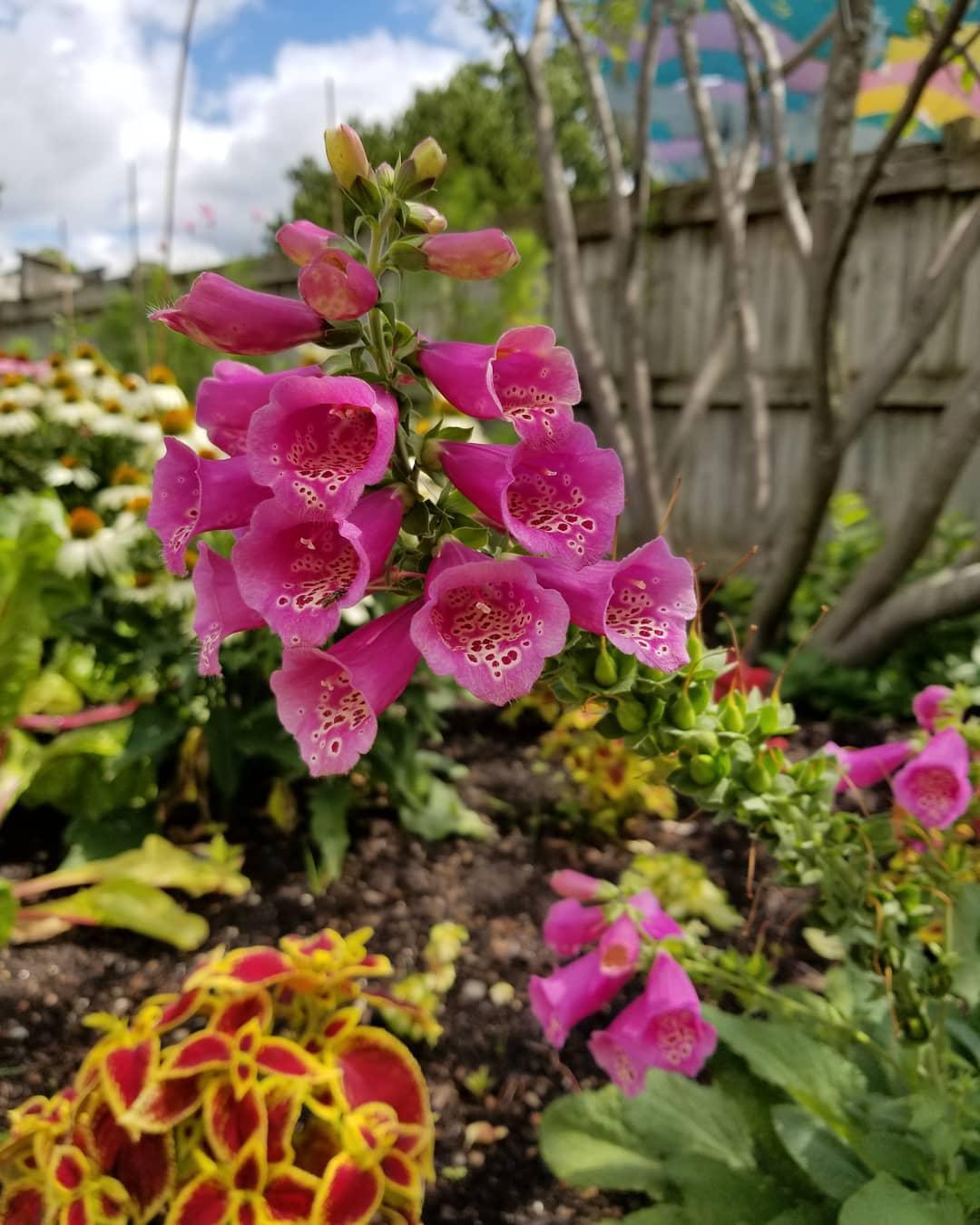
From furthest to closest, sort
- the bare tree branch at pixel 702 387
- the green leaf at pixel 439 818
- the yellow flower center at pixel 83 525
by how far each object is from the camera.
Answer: the bare tree branch at pixel 702 387 → the yellow flower center at pixel 83 525 → the green leaf at pixel 439 818

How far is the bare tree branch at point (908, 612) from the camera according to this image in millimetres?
3156

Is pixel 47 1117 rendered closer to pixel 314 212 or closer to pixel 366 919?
pixel 366 919

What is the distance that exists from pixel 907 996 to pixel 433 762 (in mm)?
1697

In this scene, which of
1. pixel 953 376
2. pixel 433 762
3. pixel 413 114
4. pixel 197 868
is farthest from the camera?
pixel 413 114

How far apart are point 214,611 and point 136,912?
1.57 m

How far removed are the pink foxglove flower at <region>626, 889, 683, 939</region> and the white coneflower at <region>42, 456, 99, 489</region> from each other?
2631mm

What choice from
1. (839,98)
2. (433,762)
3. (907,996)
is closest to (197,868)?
(433,762)

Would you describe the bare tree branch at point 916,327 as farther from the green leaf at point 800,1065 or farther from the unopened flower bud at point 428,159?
the unopened flower bud at point 428,159

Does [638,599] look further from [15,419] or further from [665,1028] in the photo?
[15,419]

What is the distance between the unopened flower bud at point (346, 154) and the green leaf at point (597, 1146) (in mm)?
1375

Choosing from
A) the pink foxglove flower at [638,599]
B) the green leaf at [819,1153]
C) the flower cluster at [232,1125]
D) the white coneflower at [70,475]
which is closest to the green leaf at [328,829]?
the flower cluster at [232,1125]

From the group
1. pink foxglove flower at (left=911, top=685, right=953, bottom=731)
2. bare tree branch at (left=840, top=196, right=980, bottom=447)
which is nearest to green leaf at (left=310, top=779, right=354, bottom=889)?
pink foxglove flower at (left=911, top=685, right=953, bottom=731)

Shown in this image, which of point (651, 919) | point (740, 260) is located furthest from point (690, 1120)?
point (740, 260)

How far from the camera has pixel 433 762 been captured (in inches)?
108
